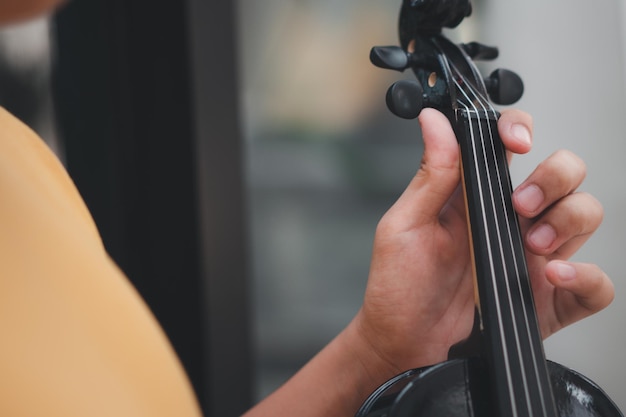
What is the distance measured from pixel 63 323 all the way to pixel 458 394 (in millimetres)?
238

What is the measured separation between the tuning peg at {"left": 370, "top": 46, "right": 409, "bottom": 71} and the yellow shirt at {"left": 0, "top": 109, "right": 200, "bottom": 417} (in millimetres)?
242

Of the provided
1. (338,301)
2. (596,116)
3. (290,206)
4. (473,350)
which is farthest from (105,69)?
(473,350)

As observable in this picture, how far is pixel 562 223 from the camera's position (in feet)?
1.85

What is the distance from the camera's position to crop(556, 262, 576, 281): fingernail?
1.83 feet

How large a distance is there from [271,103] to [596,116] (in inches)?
28.5

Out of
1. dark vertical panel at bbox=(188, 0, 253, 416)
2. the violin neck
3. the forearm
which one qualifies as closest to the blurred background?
dark vertical panel at bbox=(188, 0, 253, 416)

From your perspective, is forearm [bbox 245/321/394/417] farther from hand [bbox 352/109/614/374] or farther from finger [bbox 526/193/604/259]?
Answer: finger [bbox 526/193/604/259]

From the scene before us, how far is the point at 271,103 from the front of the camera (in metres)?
1.76

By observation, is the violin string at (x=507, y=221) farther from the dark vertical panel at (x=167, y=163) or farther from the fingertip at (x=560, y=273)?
the dark vertical panel at (x=167, y=163)

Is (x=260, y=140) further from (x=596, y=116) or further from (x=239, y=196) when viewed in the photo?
(x=596, y=116)

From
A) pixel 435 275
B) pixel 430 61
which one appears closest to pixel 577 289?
pixel 435 275

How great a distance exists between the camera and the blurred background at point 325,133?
1.53 metres

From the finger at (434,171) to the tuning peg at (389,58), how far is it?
41 mm

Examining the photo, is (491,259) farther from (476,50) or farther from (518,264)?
(476,50)
